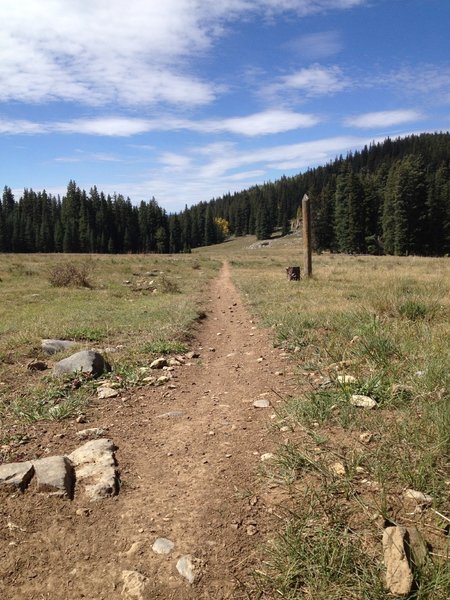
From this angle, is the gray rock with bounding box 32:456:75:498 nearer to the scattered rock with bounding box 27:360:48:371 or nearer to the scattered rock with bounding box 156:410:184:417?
the scattered rock with bounding box 156:410:184:417

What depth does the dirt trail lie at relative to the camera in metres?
2.50

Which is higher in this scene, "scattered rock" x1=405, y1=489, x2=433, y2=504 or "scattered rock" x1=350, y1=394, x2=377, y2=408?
"scattered rock" x1=350, y1=394, x2=377, y2=408

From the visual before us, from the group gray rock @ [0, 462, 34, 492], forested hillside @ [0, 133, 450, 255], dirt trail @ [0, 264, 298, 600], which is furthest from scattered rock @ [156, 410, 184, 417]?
forested hillside @ [0, 133, 450, 255]

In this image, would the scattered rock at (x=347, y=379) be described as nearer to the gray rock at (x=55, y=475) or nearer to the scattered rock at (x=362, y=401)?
the scattered rock at (x=362, y=401)

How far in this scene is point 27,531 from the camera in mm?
2916

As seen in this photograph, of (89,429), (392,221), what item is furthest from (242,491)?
(392,221)

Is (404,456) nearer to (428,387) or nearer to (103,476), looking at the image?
(428,387)

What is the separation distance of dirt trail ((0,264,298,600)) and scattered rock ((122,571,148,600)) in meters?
0.03

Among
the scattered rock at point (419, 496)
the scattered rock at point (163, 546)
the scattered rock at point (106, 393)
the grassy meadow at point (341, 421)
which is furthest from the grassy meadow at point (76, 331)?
the scattered rock at point (419, 496)

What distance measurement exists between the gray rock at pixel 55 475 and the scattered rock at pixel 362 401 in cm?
253

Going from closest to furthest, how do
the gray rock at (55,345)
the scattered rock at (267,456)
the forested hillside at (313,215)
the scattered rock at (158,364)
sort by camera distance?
the scattered rock at (267,456) → the scattered rock at (158,364) → the gray rock at (55,345) → the forested hillside at (313,215)

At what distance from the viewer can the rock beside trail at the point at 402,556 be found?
208cm

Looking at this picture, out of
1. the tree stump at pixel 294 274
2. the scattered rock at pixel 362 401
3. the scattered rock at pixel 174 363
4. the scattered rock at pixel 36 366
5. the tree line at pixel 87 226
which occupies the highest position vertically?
the tree line at pixel 87 226

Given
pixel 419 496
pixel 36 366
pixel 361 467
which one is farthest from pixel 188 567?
pixel 36 366
